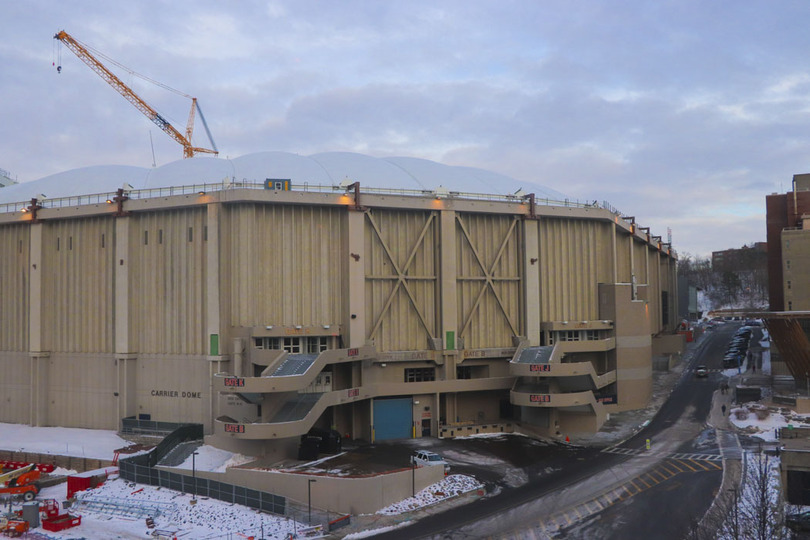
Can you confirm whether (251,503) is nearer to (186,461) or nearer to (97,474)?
(186,461)

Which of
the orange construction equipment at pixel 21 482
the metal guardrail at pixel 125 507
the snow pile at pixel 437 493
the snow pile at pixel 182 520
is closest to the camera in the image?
the snow pile at pixel 182 520

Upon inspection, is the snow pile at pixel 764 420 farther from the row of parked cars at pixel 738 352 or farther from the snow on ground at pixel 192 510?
the row of parked cars at pixel 738 352

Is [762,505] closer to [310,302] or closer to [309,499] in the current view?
[309,499]

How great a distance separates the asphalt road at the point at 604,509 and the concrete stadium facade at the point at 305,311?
7.25m

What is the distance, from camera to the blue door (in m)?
57.8

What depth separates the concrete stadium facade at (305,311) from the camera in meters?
55.5

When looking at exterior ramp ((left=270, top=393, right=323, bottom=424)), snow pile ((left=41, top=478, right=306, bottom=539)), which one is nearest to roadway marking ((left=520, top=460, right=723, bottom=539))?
snow pile ((left=41, top=478, right=306, bottom=539))

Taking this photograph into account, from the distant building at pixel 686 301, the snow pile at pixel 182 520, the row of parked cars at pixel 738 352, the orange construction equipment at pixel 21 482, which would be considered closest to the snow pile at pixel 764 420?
the row of parked cars at pixel 738 352

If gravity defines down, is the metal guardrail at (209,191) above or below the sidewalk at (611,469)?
→ above

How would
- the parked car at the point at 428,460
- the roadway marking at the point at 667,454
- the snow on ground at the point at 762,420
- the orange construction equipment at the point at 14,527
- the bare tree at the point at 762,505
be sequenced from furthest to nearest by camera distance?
the snow on ground at the point at 762,420, the roadway marking at the point at 667,454, the parked car at the point at 428,460, the orange construction equipment at the point at 14,527, the bare tree at the point at 762,505

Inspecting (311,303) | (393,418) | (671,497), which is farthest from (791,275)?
(311,303)

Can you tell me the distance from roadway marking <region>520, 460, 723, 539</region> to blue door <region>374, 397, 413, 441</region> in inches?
862

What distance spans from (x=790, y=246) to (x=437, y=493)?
2374 inches

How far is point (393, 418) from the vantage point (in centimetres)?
5831
